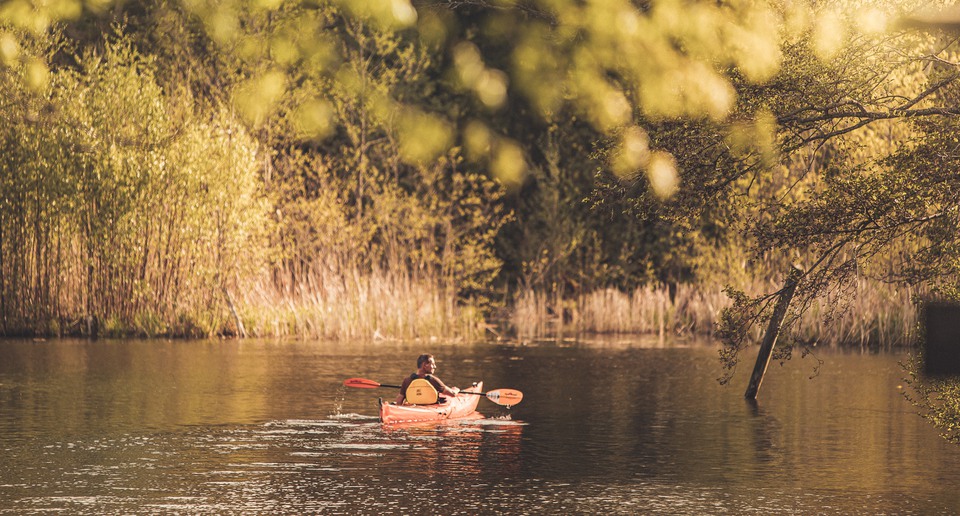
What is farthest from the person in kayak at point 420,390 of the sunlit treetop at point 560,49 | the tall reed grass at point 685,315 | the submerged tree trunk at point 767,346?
the tall reed grass at point 685,315

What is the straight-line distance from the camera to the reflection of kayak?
59.7 feet

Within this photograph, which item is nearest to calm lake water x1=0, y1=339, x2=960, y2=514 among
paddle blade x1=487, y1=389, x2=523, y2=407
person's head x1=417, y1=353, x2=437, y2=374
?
paddle blade x1=487, y1=389, x2=523, y2=407

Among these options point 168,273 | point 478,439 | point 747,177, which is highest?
point 747,177

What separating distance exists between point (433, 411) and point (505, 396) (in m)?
1.33

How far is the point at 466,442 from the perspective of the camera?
1678 cm

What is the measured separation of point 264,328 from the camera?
34219mm

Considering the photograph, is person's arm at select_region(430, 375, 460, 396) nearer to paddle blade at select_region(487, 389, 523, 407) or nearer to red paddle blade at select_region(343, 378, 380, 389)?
paddle blade at select_region(487, 389, 523, 407)

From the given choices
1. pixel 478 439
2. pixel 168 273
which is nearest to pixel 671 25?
pixel 478 439

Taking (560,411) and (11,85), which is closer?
(560,411)

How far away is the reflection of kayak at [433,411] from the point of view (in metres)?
18.2

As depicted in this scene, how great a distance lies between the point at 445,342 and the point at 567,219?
9.01 meters

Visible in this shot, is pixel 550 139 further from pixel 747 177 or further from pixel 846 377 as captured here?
pixel 846 377

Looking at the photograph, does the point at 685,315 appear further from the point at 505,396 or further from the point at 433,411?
the point at 433,411

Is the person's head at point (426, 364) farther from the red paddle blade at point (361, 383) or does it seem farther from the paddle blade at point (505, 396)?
the red paddle blade at point (361, 383)
